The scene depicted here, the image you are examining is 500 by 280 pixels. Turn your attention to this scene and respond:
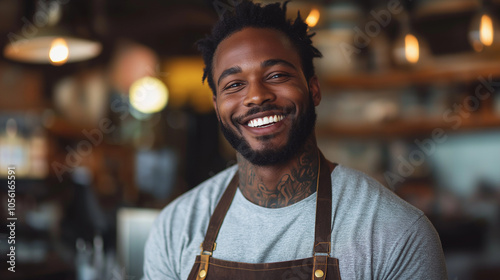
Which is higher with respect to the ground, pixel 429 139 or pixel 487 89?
pixel 487 89

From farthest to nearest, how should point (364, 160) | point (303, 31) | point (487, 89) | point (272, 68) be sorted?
point (364, 160) < point (487, 89) < point (303, 31) < point (272, 68)

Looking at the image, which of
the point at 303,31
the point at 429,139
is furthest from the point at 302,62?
the point at 429,139

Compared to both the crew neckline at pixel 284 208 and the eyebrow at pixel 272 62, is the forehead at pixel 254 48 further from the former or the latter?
the crew neckline at pixel 284 208

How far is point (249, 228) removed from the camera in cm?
141

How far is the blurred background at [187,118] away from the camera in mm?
3240

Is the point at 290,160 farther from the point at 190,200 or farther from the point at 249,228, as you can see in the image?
the point at 190,200

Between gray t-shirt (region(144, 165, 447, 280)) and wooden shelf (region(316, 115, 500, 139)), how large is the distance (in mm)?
2458

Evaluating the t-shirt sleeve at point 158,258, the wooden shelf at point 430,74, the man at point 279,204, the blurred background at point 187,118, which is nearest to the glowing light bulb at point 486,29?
the blurred background at point 187,118

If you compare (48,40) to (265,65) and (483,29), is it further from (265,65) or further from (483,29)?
(483,29)

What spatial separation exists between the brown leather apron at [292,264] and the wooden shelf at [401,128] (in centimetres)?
248

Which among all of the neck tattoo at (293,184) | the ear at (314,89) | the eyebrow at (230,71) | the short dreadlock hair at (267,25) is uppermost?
the short dreadlock hair at (267,25)

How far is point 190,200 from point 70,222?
8.51 ft

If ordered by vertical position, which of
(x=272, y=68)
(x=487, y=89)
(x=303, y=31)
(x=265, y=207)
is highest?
(x=487, y=89)

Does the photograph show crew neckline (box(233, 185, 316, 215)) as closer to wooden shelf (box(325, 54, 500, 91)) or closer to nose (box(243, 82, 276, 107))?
nose (box(243, 82, 276, 107))
